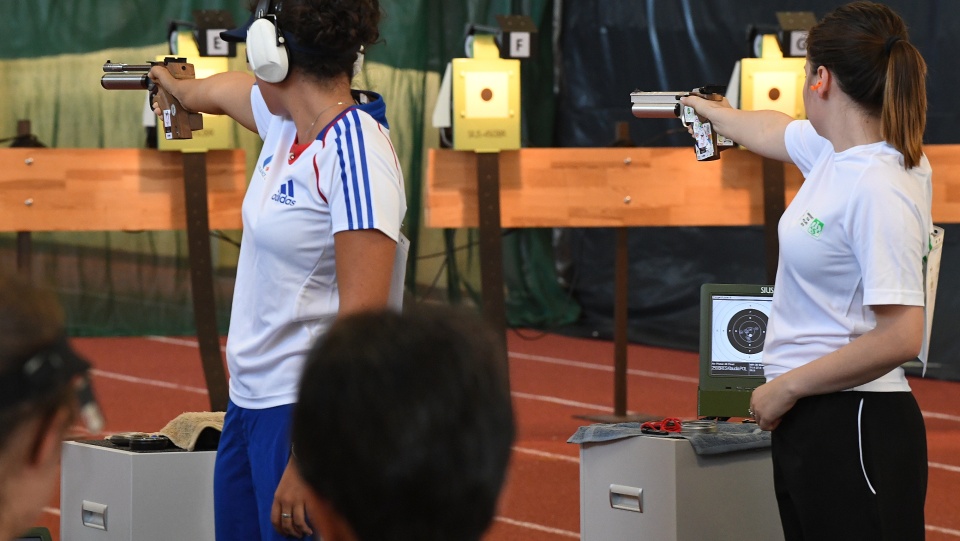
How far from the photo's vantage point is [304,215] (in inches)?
70.6

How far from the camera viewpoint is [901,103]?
1.86m

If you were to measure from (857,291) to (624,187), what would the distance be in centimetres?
287

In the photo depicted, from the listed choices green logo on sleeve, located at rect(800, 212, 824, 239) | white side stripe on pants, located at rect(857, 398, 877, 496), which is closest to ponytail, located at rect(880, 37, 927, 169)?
green logo on sleeve, located at rect(800, 212, 824, 239)

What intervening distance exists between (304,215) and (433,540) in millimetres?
913

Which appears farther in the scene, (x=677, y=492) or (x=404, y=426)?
(x=677, y=492)

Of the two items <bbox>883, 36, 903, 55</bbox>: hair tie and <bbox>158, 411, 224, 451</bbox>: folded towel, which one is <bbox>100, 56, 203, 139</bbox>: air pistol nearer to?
<bbox>158, 411, 224, 451</bbox>: folded towel

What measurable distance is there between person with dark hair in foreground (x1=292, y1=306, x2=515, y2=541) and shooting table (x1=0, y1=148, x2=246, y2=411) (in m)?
3.60

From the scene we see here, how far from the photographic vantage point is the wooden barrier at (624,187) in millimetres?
4520

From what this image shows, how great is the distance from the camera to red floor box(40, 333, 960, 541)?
389 centimetres

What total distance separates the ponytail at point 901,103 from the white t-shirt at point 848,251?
0.06ft

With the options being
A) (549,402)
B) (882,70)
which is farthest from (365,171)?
(549,402)

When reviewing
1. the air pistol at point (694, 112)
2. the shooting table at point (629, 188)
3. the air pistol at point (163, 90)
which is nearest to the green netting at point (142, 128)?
the shooting table at point (629, 188)

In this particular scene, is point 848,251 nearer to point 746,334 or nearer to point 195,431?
point 746,334

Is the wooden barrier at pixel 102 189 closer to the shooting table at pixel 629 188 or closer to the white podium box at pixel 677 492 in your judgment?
the shooting table at pixel 629 188
